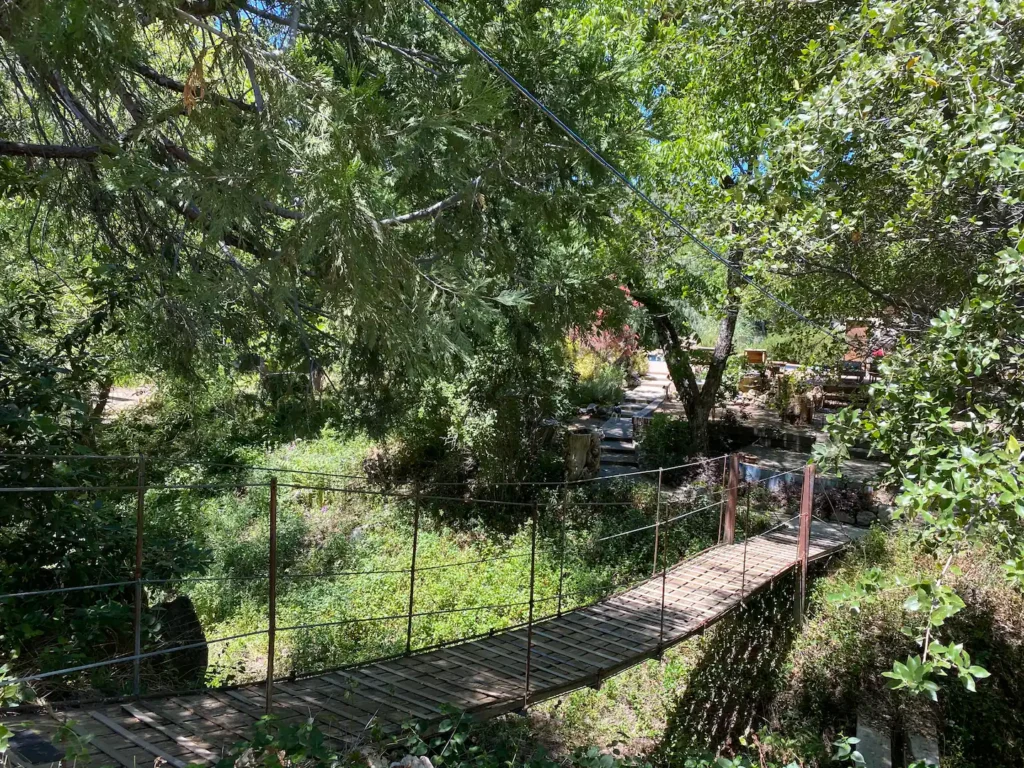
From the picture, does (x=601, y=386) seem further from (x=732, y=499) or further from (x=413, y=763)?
(x=413, y=763)

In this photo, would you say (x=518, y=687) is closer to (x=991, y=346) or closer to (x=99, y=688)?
(x=99, y=688)

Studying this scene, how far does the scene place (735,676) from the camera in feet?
18.6

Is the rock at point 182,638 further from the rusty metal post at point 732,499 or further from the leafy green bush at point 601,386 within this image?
the leafy green bush at point 601,386

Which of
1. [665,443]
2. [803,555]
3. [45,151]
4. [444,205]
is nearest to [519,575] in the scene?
[803,555]

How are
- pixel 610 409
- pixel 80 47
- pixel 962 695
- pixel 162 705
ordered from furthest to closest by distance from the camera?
pixel 610 409 < pixel 962 695 < pixel 162 705 < pixel 80 47

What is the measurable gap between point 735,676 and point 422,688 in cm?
358

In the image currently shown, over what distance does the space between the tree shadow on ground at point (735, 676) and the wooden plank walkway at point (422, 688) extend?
981 millimetres

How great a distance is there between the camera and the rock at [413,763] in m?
2.32

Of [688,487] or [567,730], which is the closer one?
[567,730]

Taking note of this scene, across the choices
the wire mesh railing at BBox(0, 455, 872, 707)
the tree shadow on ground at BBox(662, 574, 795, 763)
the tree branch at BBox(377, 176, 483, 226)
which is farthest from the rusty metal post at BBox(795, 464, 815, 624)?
the tree branch at BBox(377, 176, 483, 226)

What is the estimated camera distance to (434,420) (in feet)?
28.3

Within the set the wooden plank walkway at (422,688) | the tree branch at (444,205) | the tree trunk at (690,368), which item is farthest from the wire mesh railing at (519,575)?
the tree branch at (444,205)

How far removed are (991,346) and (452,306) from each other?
2007 millimetres

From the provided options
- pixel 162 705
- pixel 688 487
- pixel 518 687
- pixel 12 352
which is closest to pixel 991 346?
pixel 518 687
